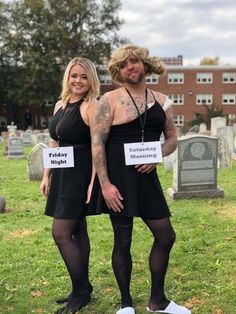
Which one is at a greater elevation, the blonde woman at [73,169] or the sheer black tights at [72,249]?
the blonde woman at [73,169]

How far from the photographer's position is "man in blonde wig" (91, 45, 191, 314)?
140 inches

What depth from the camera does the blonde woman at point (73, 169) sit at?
3.77 meters

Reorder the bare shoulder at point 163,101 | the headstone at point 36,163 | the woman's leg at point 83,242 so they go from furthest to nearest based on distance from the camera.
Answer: the headstone at point 36,163 → the woman's leg at point 83,242 → the bare shoulder at point 163,101

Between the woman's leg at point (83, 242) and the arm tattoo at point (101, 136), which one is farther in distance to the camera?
the woman's leg at point (83, 242)

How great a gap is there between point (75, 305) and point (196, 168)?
571 cm

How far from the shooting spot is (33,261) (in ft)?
17.8

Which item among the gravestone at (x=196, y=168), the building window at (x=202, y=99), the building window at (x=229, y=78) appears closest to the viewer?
the gravestone at (x=196, y=168)

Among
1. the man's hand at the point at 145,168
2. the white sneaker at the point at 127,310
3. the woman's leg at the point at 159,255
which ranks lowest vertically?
the white sneaker at the point at 127,310

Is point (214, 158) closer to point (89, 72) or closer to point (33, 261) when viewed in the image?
point (33, 261)

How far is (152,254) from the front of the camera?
150 inches

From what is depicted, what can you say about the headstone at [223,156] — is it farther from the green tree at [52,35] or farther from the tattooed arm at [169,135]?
the green tree at [52,35]

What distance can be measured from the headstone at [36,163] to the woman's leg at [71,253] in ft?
27.4

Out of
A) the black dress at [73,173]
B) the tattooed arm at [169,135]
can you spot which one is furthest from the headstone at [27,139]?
the tattooed arm at [169,135]

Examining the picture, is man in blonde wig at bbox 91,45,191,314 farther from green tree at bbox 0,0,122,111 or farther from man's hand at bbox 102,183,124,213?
green tree at bbox 0,0,122,111
